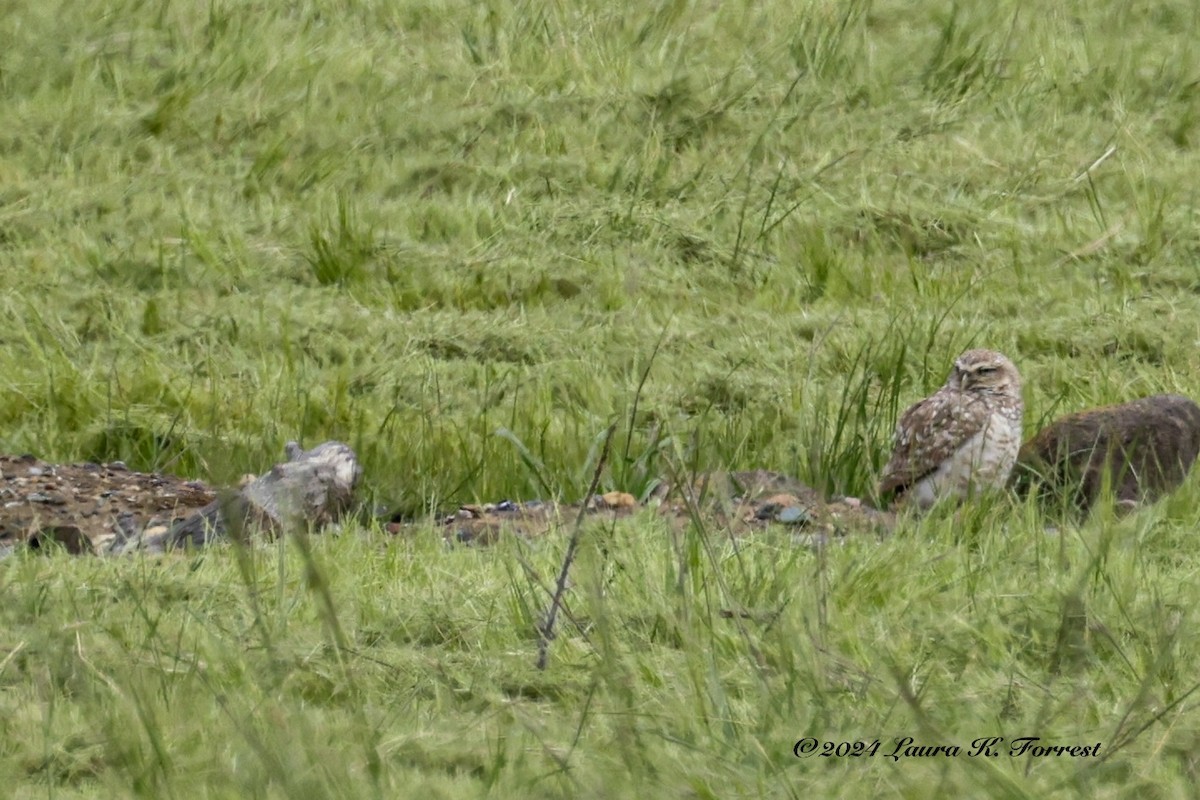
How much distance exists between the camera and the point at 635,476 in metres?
5.39

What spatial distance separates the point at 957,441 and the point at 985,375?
0.47 metres

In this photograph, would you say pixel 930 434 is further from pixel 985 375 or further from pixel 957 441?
pixel 985 375

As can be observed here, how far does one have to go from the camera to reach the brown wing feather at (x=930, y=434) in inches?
208

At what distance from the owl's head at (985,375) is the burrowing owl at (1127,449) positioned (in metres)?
0.25

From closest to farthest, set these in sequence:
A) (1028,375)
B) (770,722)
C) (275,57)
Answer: (770,722), (1028,375), (275,57)

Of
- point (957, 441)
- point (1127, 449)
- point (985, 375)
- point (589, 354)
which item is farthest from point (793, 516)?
point (589, 354)

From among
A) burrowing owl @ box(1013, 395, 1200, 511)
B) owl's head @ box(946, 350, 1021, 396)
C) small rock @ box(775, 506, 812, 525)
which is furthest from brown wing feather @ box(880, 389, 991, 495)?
small rock @ box(775, 506, 812, 525)

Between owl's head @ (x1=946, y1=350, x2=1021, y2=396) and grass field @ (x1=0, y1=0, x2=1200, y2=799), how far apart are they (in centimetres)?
31

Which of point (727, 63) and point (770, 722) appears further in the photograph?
point (727, 63)

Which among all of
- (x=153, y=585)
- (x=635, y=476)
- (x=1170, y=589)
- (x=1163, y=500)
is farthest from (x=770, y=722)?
(x=635, y=476)

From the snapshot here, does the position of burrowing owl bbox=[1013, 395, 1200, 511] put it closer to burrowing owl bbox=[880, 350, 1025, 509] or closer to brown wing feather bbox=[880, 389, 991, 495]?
burrowing owl bbox=[880, 350, 1025, 509]

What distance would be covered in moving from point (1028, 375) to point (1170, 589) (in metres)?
3.00

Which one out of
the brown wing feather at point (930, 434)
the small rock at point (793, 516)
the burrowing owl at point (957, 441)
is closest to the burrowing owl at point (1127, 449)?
the burrowing owl at point (957, 441)

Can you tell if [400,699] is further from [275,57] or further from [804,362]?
[275,57]
